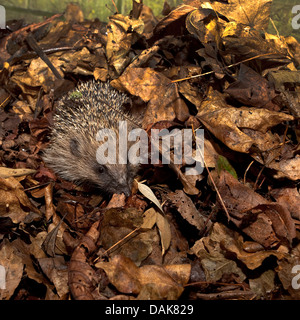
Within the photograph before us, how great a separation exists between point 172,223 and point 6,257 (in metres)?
1.44

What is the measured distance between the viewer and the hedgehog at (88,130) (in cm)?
400

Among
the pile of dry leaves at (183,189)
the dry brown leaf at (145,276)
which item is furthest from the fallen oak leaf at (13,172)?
the dry brown leaf at (145,276)

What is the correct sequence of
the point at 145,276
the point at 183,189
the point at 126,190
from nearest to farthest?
1. the point at 145,276
2. the point at 183,189
3. the point at 126,190

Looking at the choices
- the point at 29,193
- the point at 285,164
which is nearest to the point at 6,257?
A: the point at 29,193

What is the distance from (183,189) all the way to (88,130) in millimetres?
1766

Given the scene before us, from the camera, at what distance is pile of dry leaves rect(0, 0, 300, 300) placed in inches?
96.7

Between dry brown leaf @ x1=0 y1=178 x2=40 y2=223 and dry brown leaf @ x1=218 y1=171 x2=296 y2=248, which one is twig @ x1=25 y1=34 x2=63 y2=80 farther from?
dry brown leaf @ x1=218 y1=171 x2=296 y2=248

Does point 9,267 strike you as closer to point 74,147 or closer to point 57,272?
point 57,272

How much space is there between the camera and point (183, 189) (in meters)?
2.95

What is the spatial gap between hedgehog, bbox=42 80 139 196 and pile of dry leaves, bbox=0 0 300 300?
0.68 ft

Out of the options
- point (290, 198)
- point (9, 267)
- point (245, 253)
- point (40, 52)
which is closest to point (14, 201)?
point (9, 267)

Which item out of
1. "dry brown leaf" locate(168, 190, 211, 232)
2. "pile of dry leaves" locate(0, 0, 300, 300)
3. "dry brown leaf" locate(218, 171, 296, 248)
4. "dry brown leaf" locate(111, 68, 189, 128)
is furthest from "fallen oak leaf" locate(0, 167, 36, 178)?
"dry brown leaf" locate(218, 171, 296, 248)

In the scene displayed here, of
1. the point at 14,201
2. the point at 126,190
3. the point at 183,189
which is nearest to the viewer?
the point at 183,189
